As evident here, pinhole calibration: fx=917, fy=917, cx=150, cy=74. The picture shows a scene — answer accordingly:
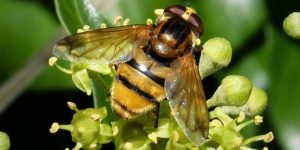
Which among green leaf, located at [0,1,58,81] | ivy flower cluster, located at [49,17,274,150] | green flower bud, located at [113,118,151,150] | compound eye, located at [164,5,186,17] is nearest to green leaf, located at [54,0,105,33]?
ivy flower cluster, located at [49,17,274,150]

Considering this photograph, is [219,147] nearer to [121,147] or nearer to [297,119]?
[121,147]

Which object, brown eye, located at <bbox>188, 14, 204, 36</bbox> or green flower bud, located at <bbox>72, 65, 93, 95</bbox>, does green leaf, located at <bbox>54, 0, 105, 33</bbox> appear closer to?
green flower bud, located at <bbox>72, 65, 93, 95</bbox>

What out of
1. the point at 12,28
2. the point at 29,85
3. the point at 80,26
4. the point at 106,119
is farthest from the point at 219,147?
the point at 12,28

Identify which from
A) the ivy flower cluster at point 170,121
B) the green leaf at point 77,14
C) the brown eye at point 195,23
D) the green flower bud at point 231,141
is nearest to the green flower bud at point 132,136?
the ivy flower cluster at point 170,121

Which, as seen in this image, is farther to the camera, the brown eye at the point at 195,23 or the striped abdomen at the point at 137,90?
the brown eye at the point at 195,23

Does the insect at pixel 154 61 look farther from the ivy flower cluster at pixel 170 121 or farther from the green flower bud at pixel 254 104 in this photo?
the green flower bud at pixel 254 104

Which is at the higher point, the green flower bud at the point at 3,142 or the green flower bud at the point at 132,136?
the green flower bud at the point at 132,136

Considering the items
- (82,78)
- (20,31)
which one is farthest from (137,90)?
(20,31)

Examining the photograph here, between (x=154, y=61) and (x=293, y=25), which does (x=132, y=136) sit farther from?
(x=293, y=25)
